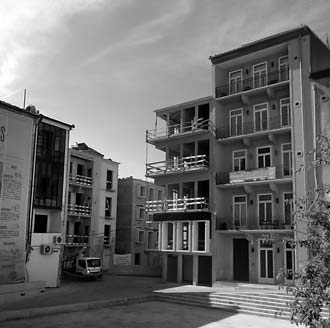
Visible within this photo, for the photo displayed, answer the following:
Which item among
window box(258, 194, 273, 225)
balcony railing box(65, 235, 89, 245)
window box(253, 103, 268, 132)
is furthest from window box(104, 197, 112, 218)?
window box(253, 103, 268, 132)

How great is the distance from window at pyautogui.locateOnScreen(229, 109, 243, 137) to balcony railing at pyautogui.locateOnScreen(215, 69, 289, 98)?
1.37 m

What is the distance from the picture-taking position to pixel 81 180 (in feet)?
128

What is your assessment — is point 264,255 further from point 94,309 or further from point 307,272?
point 307,272

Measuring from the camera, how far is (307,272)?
6.35 metres

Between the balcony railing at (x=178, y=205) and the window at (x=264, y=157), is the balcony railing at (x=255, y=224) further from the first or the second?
the window at (x=264, y=157)

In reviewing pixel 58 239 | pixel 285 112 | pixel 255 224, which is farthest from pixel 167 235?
pixel 285 112

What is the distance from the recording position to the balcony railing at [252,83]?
26344 millimetres

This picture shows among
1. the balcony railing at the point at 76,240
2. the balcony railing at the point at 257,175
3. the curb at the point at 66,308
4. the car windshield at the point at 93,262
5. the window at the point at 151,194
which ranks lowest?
the curb at the point at 66,308

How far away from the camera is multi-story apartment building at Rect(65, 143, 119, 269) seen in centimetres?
3812

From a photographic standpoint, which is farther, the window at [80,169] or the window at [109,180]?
the window at [109,180]

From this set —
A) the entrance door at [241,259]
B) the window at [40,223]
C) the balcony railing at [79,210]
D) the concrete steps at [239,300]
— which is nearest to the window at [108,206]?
the balcony railing at [79,210]

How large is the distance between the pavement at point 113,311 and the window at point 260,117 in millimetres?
9911

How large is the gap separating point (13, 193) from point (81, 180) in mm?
15886

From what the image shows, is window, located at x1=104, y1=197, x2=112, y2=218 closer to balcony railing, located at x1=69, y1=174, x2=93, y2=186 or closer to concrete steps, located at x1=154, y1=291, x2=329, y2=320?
balcony railing, located at x1=69, y1=174, x2=93, y2=186
